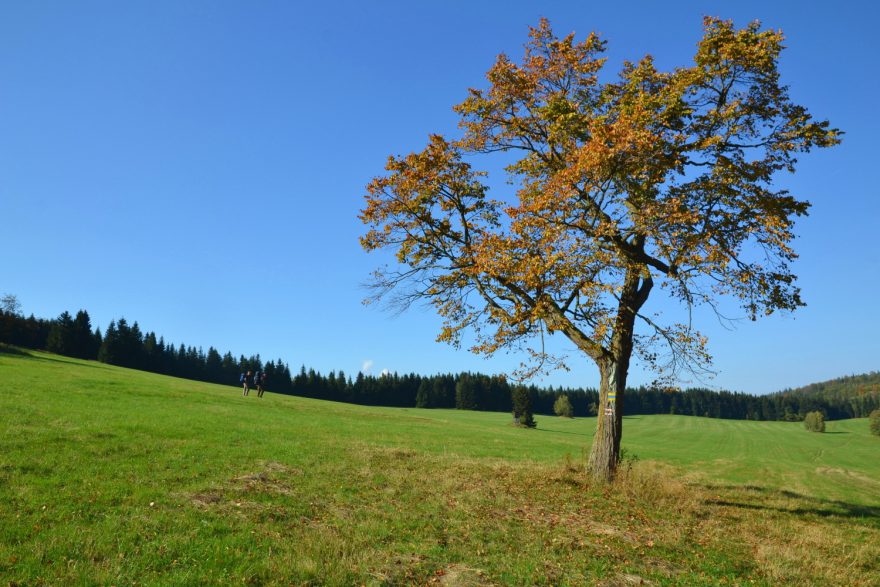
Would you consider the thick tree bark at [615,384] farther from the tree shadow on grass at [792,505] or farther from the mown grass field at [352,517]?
the tree shadow on grass at [792,505]

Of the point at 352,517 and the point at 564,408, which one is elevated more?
the point at 352,517

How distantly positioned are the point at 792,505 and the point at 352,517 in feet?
49.2

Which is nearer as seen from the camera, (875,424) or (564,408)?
(875,424)

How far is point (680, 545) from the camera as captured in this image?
34.6 feet

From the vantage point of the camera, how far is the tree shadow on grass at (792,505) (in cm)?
1572

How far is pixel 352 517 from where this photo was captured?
10.3 meters

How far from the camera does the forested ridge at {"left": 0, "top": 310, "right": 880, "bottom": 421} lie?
9488 cm

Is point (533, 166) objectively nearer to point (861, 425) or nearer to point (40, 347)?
point (40, 347)

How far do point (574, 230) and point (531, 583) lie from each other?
9708mm

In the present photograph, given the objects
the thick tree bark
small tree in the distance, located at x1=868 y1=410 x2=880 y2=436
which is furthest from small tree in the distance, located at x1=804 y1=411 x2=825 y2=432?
the thick tree bark

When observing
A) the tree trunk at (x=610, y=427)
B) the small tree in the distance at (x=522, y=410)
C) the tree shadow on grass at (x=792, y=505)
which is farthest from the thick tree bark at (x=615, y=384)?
the small tree in the distance at (x=522, y=410)

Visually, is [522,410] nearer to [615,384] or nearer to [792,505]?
[792,505]

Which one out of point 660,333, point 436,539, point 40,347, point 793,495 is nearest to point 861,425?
point 793,495

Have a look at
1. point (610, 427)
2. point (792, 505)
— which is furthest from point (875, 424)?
point (610, 427)
